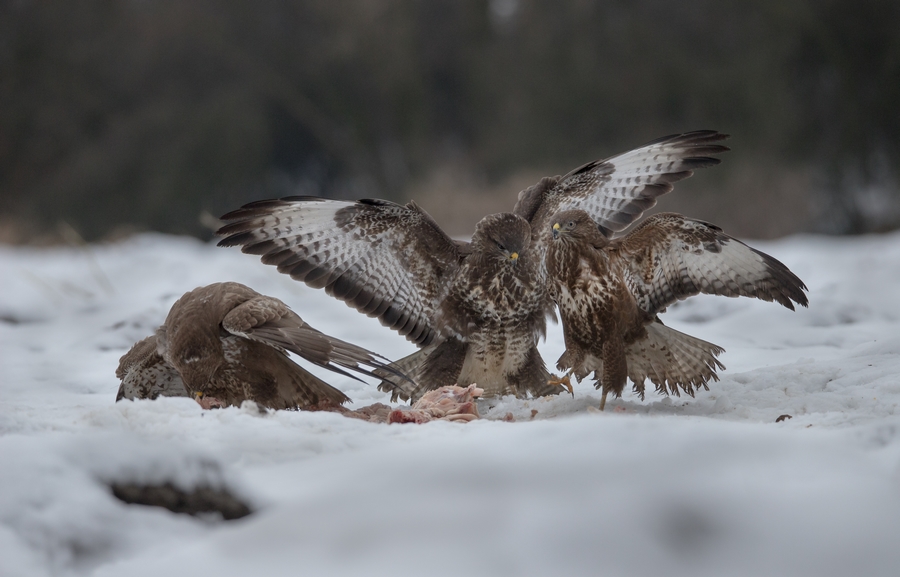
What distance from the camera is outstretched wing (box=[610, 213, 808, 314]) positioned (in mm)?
3771

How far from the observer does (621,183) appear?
4637 millimetres

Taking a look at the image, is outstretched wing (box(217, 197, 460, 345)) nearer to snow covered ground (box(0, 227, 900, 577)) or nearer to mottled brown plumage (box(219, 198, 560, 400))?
mottled brown plumage (box(219, 198, 560, 400))

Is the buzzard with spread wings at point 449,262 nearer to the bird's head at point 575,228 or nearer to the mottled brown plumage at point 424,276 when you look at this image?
the mottled brown plumage at point 424,276

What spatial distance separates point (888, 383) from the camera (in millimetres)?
3619

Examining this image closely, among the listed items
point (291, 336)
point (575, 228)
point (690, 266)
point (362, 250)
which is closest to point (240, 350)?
point (291, 336)

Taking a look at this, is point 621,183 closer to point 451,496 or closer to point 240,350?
point 240,350

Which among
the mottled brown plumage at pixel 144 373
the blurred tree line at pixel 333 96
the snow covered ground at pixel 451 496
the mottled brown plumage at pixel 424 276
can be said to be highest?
the blurred tree line at pixel 333 96

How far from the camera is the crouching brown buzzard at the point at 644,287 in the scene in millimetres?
3713

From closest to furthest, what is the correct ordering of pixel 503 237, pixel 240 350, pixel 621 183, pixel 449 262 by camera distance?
pixel 240 350
pixel 503 237
pixel 449 262
pixel 621 183

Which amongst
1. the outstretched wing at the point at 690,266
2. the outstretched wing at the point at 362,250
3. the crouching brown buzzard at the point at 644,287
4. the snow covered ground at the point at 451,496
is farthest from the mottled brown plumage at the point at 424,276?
the snow covered ground at the point at 451,496

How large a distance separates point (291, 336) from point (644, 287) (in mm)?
1638

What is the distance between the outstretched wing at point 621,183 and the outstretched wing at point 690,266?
70 cm

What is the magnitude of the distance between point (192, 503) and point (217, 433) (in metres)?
0.52

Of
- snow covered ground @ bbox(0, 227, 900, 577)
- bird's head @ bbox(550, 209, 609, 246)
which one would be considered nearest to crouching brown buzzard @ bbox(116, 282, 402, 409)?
snow covered ground @ bbox(0, 227, 900, 577)
